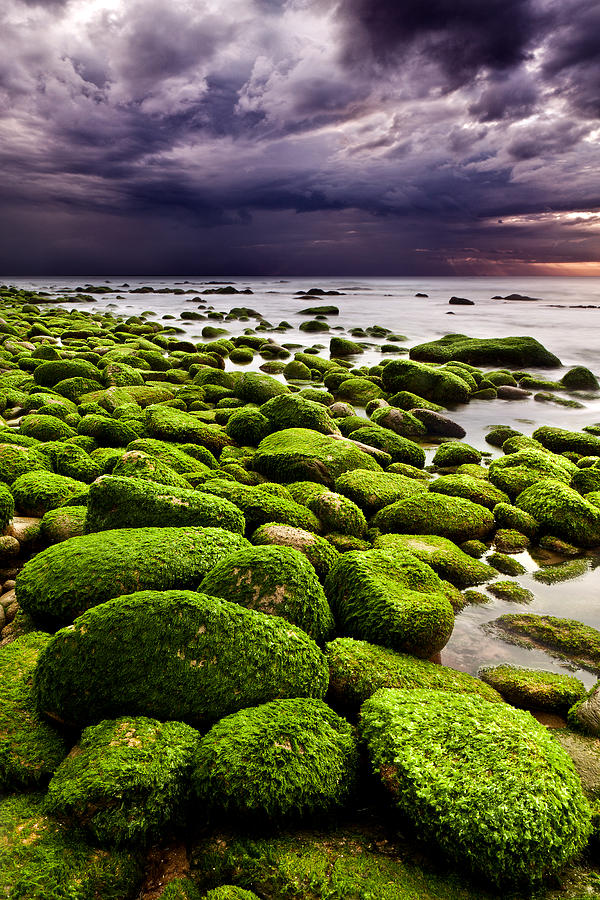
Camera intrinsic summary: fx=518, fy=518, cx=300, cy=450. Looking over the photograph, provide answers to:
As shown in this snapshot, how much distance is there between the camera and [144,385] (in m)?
9.45

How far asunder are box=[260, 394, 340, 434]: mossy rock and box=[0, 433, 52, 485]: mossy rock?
2.94 m

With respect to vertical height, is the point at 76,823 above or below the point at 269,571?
below

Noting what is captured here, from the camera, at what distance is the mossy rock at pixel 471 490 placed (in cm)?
551

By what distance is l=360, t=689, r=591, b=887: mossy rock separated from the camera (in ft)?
6.03

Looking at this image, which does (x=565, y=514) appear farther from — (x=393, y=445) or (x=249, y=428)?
(x=249, y=428)

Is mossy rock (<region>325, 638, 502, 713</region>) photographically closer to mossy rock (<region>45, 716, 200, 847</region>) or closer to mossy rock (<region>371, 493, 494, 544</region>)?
mossy rock (<region>45, 716, 200, 847</region>)

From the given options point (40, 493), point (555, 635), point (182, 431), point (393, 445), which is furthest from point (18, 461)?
point (555, 635)

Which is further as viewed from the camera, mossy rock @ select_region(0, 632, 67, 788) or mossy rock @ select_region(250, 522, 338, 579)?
mossy rock @ select_region(250, 522, 338, 579)

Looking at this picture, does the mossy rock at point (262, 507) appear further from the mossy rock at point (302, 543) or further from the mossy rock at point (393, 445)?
the mossy rock at point (393, 445)

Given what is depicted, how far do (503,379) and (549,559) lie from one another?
9.36m

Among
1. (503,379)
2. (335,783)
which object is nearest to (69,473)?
(335,783)

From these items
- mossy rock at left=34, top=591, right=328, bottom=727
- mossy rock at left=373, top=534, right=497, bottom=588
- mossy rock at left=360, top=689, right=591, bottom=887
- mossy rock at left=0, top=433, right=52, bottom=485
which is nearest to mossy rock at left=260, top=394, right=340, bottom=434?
mossy rock at left=373, top=534, right=497, bottom=588

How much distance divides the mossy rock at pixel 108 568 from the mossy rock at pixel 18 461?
1749mm

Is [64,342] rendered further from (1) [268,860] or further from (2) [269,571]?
(1) [268,860]
